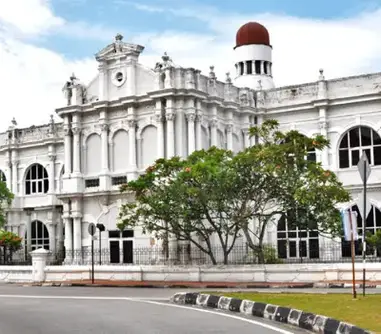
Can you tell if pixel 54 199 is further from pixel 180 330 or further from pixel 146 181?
pixel 180 330

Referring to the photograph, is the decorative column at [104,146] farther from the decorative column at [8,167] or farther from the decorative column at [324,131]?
the decorative column at [8,167]

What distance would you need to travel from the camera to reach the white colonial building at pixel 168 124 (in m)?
38.4

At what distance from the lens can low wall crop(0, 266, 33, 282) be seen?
A: 32.2 metres

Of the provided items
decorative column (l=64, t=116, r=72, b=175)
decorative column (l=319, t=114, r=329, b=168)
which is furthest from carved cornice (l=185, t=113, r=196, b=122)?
decorative column (l=64, t=116, r=72, b=175)

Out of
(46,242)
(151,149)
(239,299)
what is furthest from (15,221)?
(239,299)

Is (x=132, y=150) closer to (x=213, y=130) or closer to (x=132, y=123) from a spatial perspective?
(x=132, y=123)

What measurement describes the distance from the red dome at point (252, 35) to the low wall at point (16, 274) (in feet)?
88.1

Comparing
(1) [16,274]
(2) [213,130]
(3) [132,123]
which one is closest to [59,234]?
(3) [132,123]

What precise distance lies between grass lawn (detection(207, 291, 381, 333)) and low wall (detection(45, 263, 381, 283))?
7364 mm

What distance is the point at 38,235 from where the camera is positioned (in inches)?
1978

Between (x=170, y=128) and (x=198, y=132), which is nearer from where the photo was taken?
(x=170, y=128)

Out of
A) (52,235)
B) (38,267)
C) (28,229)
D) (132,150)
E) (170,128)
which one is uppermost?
(170,128)

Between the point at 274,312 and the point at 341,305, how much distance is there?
1.45 metres

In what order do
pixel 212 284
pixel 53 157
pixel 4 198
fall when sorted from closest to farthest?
pixel 212 284 < pixel 4 198 < pixel 53 157
